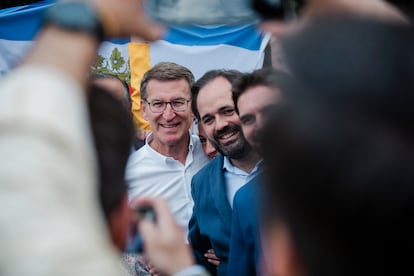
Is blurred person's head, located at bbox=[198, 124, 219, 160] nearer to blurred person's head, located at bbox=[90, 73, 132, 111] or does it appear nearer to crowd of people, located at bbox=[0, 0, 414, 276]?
blurred person's head, located at bbox=[90, 73, 132, 111]

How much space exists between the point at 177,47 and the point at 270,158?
4.41 m

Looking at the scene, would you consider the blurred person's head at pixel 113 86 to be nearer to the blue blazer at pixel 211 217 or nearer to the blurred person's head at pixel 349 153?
the blurred person's head at pixel 349 153

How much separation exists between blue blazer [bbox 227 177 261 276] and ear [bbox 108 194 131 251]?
1.63 m

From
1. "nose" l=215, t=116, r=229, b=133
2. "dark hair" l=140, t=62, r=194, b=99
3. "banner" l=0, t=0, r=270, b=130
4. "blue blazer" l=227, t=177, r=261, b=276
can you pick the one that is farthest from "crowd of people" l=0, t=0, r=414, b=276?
"banner" l=0, t=0, r=270, b=130

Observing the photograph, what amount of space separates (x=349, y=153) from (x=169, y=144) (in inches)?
122

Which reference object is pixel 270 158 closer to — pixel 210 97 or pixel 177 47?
pixel 210 97

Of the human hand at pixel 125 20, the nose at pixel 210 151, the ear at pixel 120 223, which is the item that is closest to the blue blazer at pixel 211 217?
the nose at pixel 210 151

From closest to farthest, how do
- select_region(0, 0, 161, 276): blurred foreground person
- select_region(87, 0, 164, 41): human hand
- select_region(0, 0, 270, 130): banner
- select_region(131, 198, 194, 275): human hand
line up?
1. select_region(0, 0, 161, 276): blurred foreground person
2. select_region(87, 0, 164, 41): human hand
3. select_region(131, 198, 194, 275): human hand
4. select_region(0, 0, 270, 130): banner

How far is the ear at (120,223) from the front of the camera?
0.94 meters

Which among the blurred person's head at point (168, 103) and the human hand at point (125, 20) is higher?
the human hand at point (125, 20)

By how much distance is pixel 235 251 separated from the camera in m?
2.72

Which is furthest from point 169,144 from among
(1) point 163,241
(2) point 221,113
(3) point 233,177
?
(1) point 163,241

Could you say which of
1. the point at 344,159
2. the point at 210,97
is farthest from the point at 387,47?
the point at 210,97

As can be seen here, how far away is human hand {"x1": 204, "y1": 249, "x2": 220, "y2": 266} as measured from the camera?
305cm
